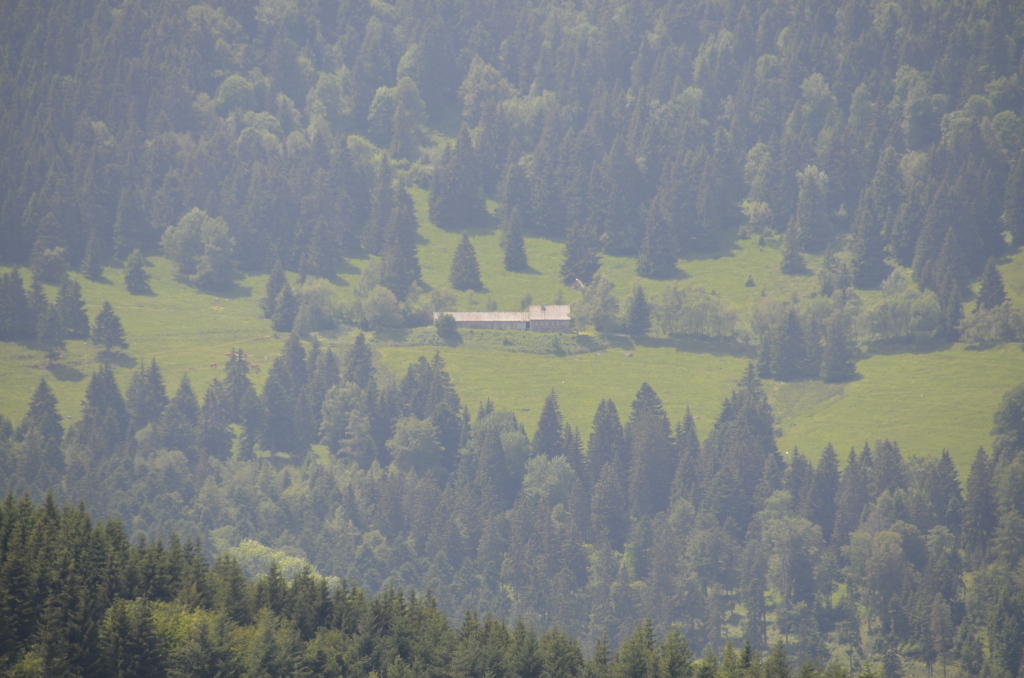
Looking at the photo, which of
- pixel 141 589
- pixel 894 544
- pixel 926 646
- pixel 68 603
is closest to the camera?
pixel 68 603

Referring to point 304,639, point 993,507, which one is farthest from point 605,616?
point 304,639

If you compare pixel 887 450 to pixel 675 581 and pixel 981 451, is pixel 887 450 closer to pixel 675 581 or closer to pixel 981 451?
pixel 981 451

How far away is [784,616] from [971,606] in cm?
2137

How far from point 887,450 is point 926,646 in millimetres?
32633

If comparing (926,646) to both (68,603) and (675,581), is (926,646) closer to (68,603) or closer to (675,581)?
(675,581)

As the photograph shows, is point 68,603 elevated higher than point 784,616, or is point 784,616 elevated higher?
point 68,603

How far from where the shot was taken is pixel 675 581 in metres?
192

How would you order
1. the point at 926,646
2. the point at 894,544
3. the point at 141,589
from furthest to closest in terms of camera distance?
the point at 894,544
the point at 926,646
the point at 141,589

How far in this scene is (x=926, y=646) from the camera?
571 feet

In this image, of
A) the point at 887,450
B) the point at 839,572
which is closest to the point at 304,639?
the point at 839,572

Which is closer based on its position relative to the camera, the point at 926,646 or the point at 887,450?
the point at 926,646

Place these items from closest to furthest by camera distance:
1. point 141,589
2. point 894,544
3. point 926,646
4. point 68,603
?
point 68,603, point 141,589, point 926,646, point 894,544

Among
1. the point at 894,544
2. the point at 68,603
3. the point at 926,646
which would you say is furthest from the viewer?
the point at 894,544

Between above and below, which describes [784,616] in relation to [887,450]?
below
